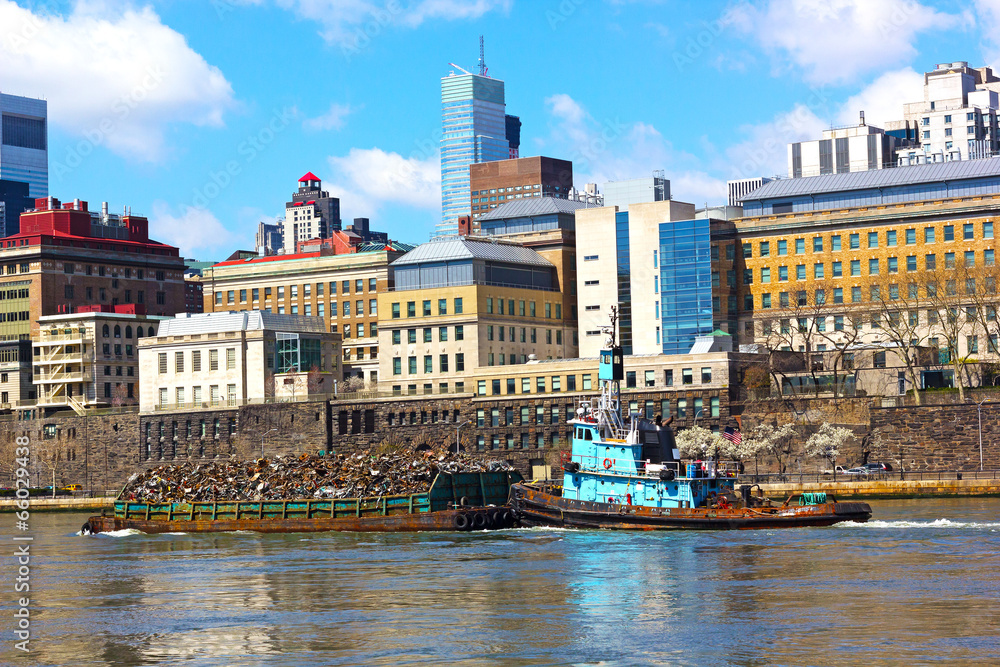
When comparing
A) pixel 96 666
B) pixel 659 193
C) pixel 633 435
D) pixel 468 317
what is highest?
pixel 659 193

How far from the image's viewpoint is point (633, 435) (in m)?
93.1

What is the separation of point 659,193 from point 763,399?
49.1 meters

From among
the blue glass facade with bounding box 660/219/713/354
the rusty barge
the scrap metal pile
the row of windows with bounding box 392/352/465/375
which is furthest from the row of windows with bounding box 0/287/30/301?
the rusty barge

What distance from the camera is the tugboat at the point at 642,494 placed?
90.9m

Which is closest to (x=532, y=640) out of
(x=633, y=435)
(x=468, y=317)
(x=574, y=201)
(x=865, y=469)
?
(x=633, y=435)

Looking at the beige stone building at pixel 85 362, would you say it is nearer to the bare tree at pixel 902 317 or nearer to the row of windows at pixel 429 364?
the row of windows at pixel 429 364

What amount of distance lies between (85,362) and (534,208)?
5467 centimetres

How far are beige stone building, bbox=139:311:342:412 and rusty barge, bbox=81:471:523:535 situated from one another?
57.9 meters

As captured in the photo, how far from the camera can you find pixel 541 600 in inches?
2527

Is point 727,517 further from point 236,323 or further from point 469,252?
point 236,323

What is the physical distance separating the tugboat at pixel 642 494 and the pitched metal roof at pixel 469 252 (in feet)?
242

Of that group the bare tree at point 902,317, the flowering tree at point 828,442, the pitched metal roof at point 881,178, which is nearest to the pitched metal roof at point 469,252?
the pitched metal roof at point 881,178

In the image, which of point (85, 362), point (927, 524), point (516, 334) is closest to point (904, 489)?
point (927, 524)

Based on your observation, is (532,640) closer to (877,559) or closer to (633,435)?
(877,559)
